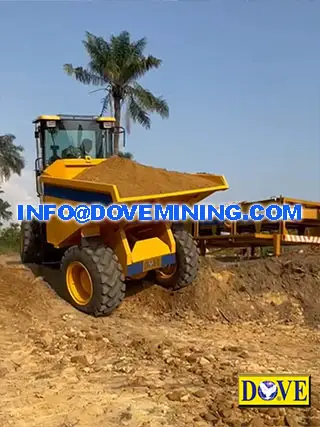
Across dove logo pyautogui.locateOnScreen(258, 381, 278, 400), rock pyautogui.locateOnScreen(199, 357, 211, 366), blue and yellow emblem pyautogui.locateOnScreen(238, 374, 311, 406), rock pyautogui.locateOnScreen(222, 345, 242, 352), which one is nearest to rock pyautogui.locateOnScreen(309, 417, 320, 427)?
blue and yellow emblem pyautogui.locateOnScreen(238, 374, 311, 406)

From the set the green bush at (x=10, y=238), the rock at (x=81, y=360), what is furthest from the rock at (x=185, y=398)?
the green bush at (x=10, y=238)

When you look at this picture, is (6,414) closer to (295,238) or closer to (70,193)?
(70,193)

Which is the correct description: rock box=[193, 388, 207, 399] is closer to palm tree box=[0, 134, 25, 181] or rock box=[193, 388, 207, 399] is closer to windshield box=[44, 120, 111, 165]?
windshield box=[44, 120, 111, 165]

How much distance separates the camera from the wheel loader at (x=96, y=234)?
7.53 m

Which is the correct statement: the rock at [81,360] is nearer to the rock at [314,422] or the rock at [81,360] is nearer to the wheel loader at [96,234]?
the wheel loader at [96,234]

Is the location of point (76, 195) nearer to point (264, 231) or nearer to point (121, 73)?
point (264, 231)

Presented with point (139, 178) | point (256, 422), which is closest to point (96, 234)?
point (139, 178)

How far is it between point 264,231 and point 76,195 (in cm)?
523

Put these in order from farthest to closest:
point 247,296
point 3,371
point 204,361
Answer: point 247,296 → point 204,361 → point 3,371

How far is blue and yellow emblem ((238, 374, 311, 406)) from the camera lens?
15.2 feet

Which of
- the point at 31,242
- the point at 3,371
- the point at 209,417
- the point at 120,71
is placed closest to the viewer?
the point at 209,417

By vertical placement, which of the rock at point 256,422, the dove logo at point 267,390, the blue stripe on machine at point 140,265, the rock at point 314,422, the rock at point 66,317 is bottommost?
the rock at point 314,422

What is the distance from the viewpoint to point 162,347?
6.50m

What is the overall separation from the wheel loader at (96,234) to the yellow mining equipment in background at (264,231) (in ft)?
9.48
